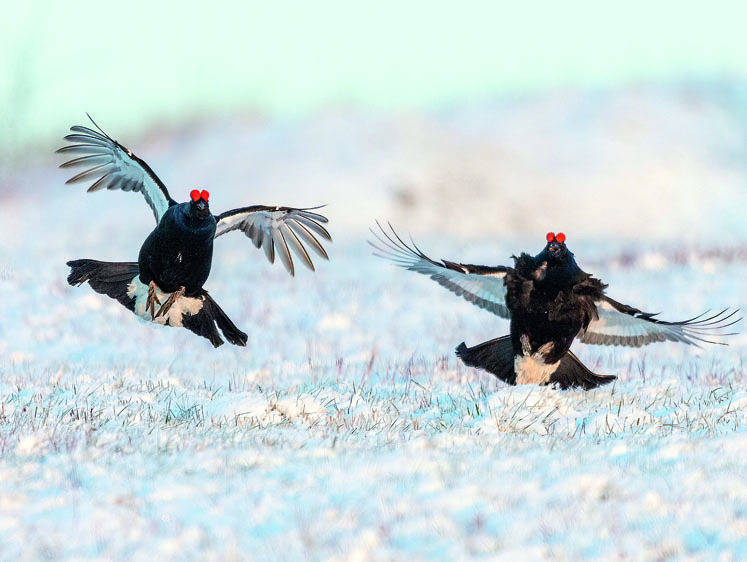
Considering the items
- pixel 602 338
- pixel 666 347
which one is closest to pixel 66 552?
pixel 602 338

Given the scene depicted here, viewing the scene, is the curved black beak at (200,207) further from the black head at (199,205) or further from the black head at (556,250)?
the black head at (556,250)

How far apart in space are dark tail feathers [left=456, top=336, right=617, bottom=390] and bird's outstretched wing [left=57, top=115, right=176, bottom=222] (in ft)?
9.62

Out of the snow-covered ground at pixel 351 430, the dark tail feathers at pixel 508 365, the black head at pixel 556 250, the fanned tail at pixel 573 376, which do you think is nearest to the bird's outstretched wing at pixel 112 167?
the snow-covered ground at pixel 351 430

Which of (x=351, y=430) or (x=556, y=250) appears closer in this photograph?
(x=351, y=430)

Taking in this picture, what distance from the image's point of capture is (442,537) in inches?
152

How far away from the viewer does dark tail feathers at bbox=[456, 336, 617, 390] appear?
748 centimetres

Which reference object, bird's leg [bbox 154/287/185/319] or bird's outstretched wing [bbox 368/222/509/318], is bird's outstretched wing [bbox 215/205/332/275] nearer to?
bird's leg [bbox 154/287/185/319]

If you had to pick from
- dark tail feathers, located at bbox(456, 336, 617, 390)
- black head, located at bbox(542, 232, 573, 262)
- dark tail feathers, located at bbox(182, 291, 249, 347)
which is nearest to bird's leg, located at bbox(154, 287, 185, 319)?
dark tail feathers, located at bbox(182, 291, 249, 347)

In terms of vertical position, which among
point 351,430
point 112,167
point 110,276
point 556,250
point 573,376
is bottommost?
point 351,430

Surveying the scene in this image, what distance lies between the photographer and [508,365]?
7586 mm

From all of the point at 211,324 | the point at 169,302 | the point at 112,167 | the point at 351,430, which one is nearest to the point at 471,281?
A: the point at 211,324

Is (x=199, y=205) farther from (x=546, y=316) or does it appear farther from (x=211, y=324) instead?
(x=546, y=316)

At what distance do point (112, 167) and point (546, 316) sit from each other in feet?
13.9

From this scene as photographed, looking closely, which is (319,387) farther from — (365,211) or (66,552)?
(365,211)
